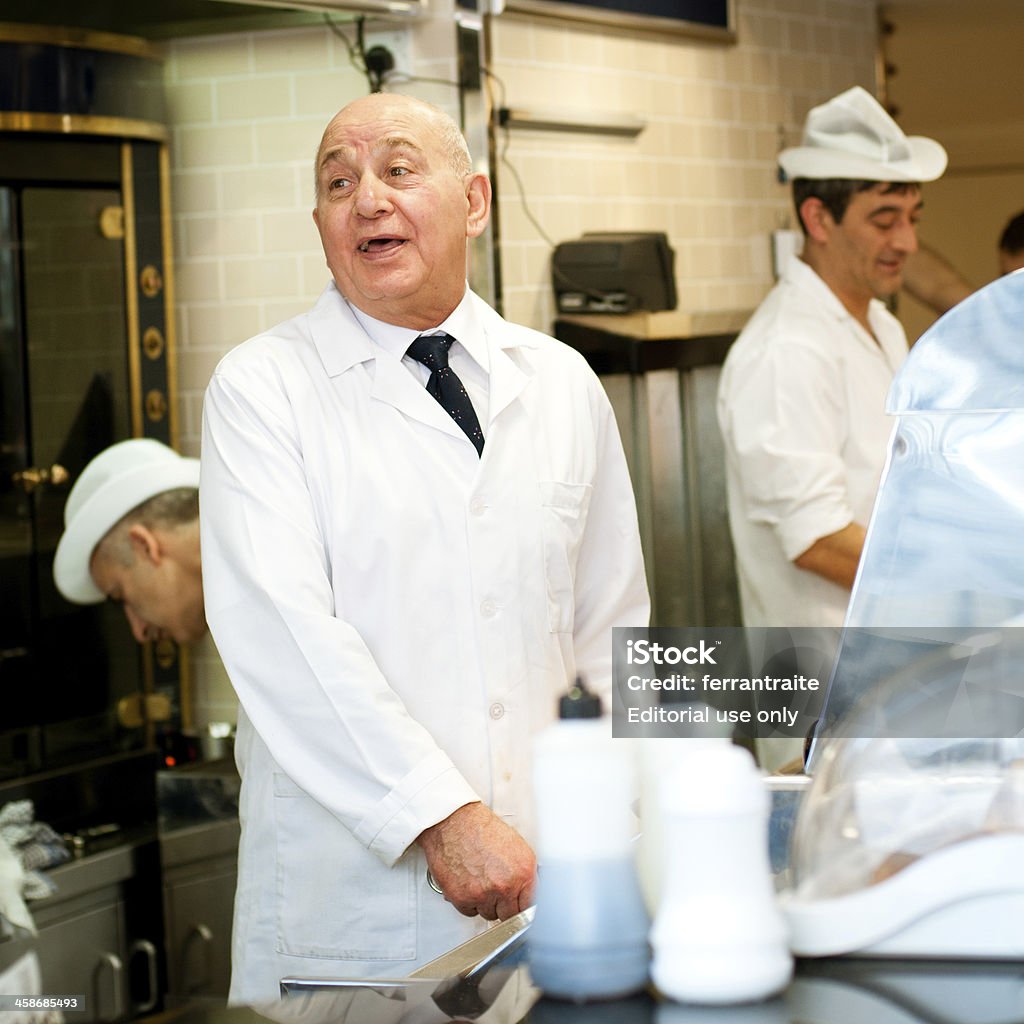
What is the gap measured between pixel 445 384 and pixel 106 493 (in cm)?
129

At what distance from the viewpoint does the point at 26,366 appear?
3.49 m

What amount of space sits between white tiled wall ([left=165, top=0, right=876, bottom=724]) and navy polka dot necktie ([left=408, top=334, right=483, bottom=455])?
55.7 inches

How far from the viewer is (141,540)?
3.19 m

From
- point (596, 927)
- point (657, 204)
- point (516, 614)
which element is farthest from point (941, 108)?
point (596, 927)

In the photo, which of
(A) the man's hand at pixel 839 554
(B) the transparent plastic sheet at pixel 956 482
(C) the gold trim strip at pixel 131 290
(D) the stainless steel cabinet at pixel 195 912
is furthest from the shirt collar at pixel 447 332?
(C) the gold trim strip at pixel 131 290

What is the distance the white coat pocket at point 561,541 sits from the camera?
215 cm

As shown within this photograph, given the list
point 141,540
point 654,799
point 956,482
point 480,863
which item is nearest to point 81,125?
point 141,540

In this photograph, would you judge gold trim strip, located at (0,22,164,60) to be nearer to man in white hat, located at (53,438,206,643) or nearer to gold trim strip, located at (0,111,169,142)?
gold trim strip, located at (0,111,169,142)

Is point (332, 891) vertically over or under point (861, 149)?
under

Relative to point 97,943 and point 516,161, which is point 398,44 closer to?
point 516,161

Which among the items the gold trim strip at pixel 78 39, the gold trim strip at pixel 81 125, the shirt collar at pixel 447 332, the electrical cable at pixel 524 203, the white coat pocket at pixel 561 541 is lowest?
the white coat pocket at pixel 561 541

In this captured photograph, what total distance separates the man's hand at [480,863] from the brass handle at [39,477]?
197 cm

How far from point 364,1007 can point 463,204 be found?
1355 millimetres

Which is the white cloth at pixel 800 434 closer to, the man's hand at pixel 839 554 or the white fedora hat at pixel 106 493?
the man's hand at pixel 839 554
